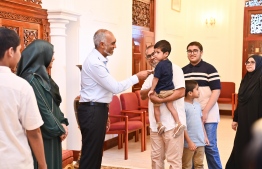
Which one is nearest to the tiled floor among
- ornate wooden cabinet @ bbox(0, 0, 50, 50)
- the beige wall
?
the beige wall

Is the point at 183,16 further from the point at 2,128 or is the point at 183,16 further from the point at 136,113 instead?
the point at 2,128

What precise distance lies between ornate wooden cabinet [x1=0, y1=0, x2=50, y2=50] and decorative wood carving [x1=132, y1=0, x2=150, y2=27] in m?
2.54

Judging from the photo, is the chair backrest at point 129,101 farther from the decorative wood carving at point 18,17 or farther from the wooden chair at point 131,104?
the decorative wood carving at point 18,17

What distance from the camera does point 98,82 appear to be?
9.74ft

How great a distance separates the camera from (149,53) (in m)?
3.40

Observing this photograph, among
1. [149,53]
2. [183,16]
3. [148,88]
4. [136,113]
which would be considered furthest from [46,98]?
[183,16]

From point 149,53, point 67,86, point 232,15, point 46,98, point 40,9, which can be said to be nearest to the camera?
point 46,98

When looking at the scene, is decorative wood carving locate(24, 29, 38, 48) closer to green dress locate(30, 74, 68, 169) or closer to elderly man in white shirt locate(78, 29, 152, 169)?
elderly man in white shirt locate(78, 29, 152, 169)

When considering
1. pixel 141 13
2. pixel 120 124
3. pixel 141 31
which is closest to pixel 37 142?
pixel 120 124

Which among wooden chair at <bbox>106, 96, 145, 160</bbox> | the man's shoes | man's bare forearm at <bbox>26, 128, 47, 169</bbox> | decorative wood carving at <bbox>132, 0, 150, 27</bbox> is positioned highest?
decorative wood carving at <bbox>132, 0, 150, 27</bbox>

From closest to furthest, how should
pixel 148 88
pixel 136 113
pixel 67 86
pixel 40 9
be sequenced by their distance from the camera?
pixel 148 88
pixel 40 9
pixel 67 86
pixel 136 113

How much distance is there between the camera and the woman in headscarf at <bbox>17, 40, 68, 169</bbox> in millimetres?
2193

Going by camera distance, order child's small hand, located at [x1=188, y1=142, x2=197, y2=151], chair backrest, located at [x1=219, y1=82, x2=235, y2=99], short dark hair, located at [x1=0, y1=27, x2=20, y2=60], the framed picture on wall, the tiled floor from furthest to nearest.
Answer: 1. chair backrest, located at [x1=219, y1=82, x2=235, y2=99]
2. the framed picture on wall
3. the tiled floor
4. child's small hand, located at [x1=188, y1=142, x2=197, y2=151]
5. short dark hair, located at [x1=0, y1=27, x2=20, y2=60]

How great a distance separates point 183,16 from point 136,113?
14.4 feet
